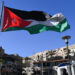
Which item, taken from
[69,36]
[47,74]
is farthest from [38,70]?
[69,36]

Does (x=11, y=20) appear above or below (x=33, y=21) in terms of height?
below

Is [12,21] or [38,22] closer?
[12,21]

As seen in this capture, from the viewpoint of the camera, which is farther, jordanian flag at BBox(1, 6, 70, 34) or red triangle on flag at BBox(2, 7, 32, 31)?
jordanian flag at BBox(1, 6, 70, 34)

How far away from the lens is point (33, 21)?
14102 mm

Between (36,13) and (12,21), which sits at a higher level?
(36,13)

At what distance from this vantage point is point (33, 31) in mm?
13445

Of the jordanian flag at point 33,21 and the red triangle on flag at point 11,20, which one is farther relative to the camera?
the jordanian flag at point 33,21

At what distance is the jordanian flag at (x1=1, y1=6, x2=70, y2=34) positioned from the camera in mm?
12438

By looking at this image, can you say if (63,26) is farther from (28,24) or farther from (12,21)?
(12,21)

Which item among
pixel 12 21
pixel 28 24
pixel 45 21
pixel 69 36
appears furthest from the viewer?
pixel 69 36

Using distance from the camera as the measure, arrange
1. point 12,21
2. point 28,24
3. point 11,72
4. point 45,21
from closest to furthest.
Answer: point 12,21 < point 28,24 < point 45,21 < point 11,72

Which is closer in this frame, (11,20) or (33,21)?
(11,20)

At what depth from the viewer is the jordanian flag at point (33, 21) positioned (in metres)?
12.4

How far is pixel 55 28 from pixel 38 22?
4.28ft
